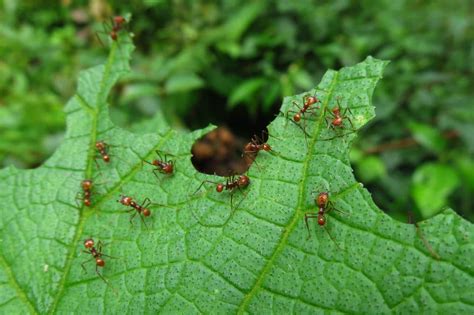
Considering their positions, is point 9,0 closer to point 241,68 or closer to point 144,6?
point 144,6

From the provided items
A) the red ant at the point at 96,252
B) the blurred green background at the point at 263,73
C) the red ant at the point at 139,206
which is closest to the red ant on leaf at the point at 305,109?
the red ant at the point at 139,206

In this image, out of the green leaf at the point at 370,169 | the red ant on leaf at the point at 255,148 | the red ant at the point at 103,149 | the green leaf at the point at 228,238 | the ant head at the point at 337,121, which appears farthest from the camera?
the green leaf at the point at 370,169

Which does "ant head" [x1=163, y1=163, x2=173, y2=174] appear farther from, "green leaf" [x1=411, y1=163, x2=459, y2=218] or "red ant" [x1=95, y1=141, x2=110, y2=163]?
"green leaf" [x1=411, y1=163, x2=459, y2=218]

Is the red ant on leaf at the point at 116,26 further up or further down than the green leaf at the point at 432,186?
further down

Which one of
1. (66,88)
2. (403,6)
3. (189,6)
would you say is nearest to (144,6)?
(189,6)

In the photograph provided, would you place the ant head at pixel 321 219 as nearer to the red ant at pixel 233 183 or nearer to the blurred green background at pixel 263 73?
the red ant at pixel 233 183

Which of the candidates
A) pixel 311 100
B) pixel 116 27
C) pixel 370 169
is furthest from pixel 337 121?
pixel 370 169

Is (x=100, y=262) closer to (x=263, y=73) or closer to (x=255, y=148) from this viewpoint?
(x=255, y=148)
